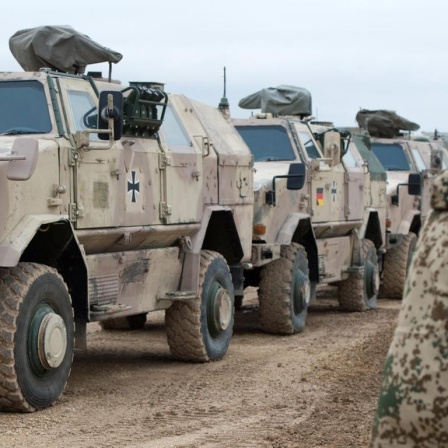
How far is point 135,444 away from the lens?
644cm

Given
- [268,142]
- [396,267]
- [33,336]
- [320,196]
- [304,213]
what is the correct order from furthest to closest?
[396,267], [320,196], [268,142], [304,213], [33,336]

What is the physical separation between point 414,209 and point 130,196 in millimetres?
9703

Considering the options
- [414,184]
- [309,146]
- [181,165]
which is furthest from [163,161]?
[414,184]

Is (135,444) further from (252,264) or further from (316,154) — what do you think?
(316,154)

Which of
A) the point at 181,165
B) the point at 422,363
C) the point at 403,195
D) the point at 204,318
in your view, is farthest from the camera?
the point at 403,195

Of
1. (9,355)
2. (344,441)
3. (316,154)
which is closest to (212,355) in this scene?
(9,355)

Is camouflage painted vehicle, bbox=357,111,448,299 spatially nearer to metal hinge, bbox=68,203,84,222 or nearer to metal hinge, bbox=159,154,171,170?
metal hinge, bbox=159,154,171,170

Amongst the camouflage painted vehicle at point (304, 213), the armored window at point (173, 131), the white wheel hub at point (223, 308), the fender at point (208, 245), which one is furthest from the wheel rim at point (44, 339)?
the camouflage painted vehicle at point (304, 213)

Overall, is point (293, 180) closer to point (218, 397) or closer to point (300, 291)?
point (300, 291)

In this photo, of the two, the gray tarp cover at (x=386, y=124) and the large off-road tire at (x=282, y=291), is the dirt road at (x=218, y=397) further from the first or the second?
the gray tarp cover at (x=386, y=124)

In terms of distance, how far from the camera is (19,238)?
23.3ft

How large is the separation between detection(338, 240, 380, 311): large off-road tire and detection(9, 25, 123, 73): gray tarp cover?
602 cm

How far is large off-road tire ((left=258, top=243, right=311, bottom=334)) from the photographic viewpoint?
39.1 feet

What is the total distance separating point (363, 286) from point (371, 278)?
368 mm
